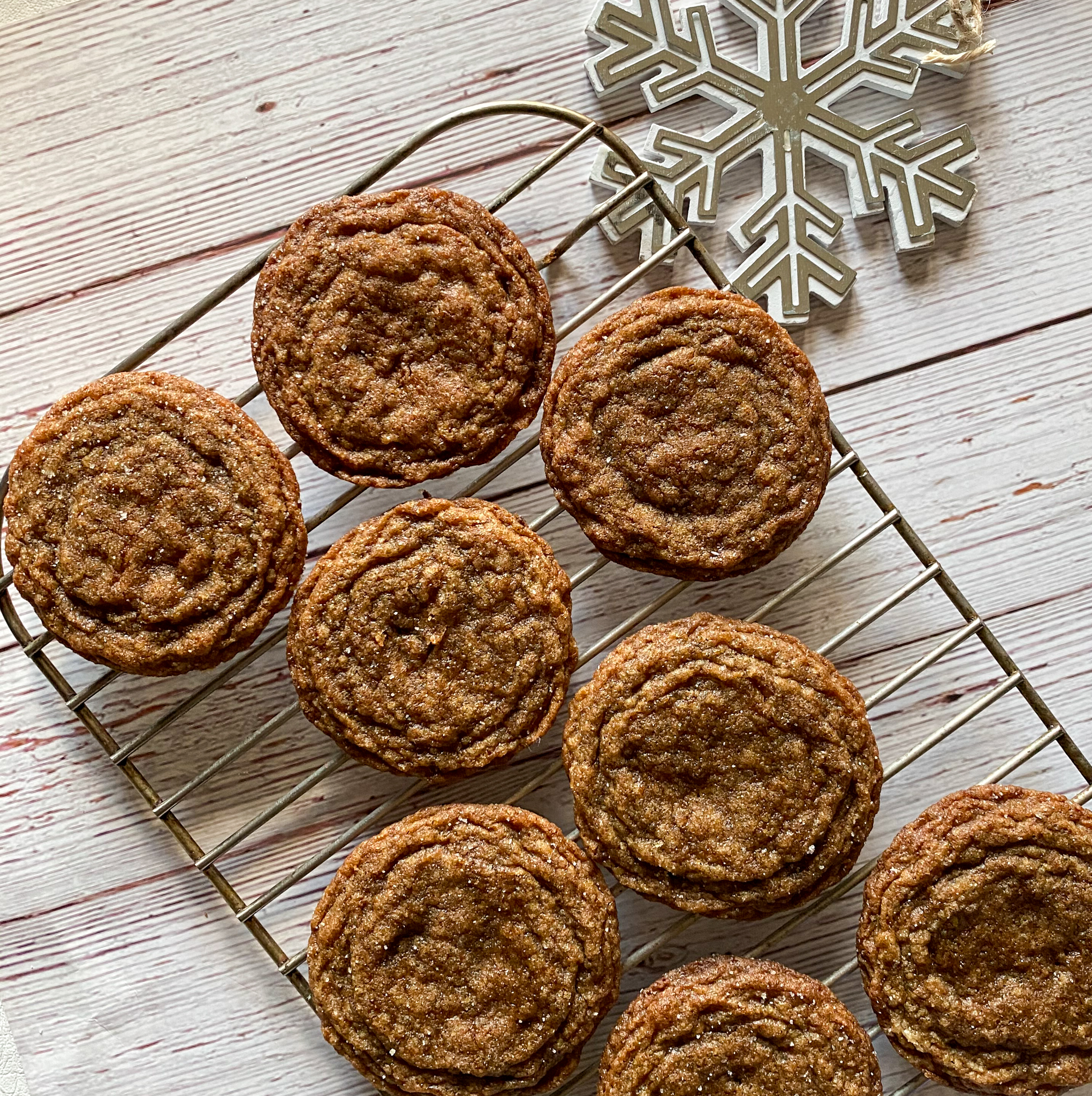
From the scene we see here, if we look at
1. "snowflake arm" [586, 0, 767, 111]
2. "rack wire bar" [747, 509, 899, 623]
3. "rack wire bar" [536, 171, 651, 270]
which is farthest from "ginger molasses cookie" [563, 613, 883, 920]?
"snowflake arm" [586, 0, 767, 111]

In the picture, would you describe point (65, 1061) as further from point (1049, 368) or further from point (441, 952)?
point (1049, 368)

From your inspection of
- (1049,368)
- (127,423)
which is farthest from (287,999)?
(1049,368)

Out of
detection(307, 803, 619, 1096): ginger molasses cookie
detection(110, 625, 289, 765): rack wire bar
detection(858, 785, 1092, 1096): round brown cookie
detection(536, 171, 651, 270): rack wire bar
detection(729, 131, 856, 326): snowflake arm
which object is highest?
detection(536, 171, 651, 270): rack wire bar

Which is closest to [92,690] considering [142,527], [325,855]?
[142,527]

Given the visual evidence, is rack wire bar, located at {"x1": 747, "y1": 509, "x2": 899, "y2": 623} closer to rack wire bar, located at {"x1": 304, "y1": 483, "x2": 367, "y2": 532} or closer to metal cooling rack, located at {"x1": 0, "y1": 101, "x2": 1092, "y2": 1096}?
metal cooling rack, located at {"x1": 0, "y1": 101, "x2": 1092, "y2": 1096}

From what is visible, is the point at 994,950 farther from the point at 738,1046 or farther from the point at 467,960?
the point at 467,960
